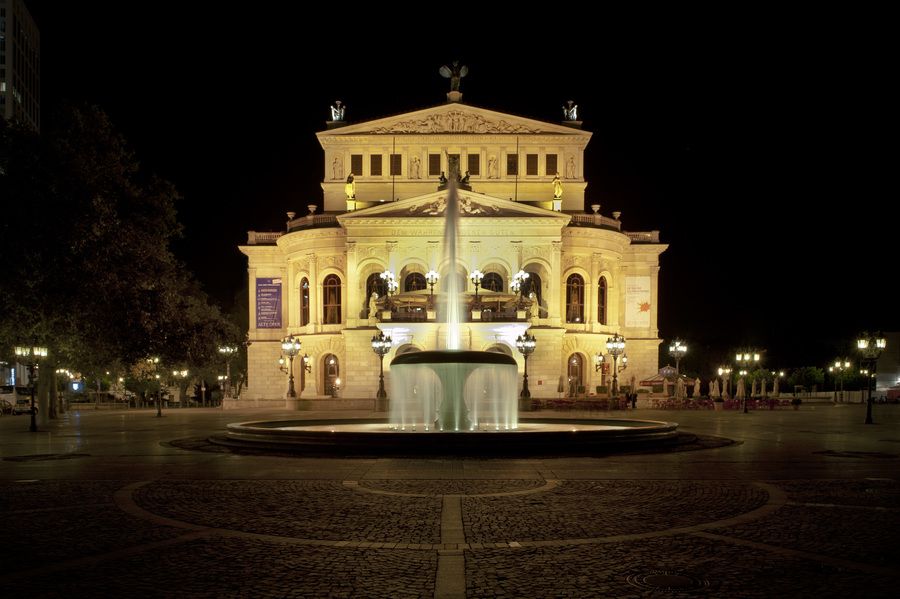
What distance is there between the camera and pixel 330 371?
57.0 metres

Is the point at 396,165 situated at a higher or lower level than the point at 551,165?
lower

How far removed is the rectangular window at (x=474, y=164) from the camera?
2329 inches

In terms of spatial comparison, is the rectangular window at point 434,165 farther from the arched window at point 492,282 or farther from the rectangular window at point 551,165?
the arched window at point 492,282

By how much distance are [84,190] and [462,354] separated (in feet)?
60.0

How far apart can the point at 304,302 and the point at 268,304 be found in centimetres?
290

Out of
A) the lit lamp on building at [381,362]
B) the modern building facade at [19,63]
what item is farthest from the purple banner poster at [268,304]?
the modern building facade at [19,63]

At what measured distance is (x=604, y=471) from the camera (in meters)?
14.6

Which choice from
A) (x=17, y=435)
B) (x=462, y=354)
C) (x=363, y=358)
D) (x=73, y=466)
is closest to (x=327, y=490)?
(x=73, y=466)

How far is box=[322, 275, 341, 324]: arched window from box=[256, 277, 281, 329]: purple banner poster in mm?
4245

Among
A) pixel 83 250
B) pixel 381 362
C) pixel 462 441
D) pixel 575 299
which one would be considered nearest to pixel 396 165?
pixel 575 299

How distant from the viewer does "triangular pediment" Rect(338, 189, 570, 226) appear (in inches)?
2069

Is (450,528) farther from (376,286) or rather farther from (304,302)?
(304,302)

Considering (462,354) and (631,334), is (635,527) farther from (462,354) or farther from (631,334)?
(631,334)

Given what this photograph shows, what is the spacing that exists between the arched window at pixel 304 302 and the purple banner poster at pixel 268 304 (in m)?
A: 1.86
